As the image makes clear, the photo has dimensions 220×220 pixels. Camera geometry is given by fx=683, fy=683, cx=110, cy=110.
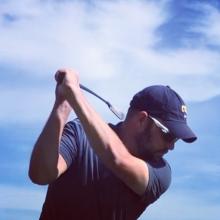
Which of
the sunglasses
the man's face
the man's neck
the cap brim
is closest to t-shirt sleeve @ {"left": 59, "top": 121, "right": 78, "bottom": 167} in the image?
the man's neck

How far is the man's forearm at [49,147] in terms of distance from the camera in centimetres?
537

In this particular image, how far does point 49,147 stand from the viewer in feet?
17.6

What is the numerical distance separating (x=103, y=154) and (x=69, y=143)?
1.17 ft

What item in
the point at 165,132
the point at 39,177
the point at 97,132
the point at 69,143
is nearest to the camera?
the point at 97,132

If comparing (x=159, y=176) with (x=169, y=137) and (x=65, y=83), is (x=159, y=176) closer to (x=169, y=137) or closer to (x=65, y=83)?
(x=169, y=137)

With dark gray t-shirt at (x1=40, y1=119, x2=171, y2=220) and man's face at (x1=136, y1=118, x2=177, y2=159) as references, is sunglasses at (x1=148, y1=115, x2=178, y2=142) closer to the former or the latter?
man's face at (x1=136, y1=118, x2=177, y2=159)

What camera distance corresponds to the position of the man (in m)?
5.37

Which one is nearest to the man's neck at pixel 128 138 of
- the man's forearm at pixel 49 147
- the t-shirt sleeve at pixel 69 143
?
the t-shirt sleeve at pixel 69 143

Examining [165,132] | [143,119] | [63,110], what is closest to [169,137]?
[165,132]

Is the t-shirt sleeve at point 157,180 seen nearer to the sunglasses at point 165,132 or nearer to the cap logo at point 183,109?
the sunglasses at point 165,132

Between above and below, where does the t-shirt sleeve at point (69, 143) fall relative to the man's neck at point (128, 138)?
below

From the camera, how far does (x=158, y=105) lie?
6.12 metres

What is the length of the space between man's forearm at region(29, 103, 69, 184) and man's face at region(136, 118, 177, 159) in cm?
84

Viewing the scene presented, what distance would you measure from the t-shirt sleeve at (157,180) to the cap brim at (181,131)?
389 millimetres
